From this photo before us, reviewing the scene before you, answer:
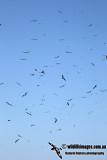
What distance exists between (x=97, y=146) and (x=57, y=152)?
5.33 meters

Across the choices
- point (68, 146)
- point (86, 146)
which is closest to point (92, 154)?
point (86, 146)

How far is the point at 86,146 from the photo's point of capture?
27750mm

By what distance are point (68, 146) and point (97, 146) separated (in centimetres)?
363

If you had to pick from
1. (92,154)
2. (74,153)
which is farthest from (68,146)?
(92,154)

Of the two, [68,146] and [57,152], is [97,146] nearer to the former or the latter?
[68,146]

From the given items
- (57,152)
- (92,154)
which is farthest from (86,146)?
(57,152)

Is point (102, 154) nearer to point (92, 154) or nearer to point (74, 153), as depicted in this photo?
→ point (92, 154)

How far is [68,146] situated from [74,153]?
1.09 m

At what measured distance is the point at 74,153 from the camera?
2764 centimetres

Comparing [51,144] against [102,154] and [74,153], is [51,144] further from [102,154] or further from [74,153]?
[102,154]

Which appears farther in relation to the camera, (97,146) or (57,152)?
(97,146)

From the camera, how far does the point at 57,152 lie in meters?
26.2

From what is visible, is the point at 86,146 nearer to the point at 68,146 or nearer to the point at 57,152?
the point at 68,146

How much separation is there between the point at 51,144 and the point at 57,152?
1.45m
